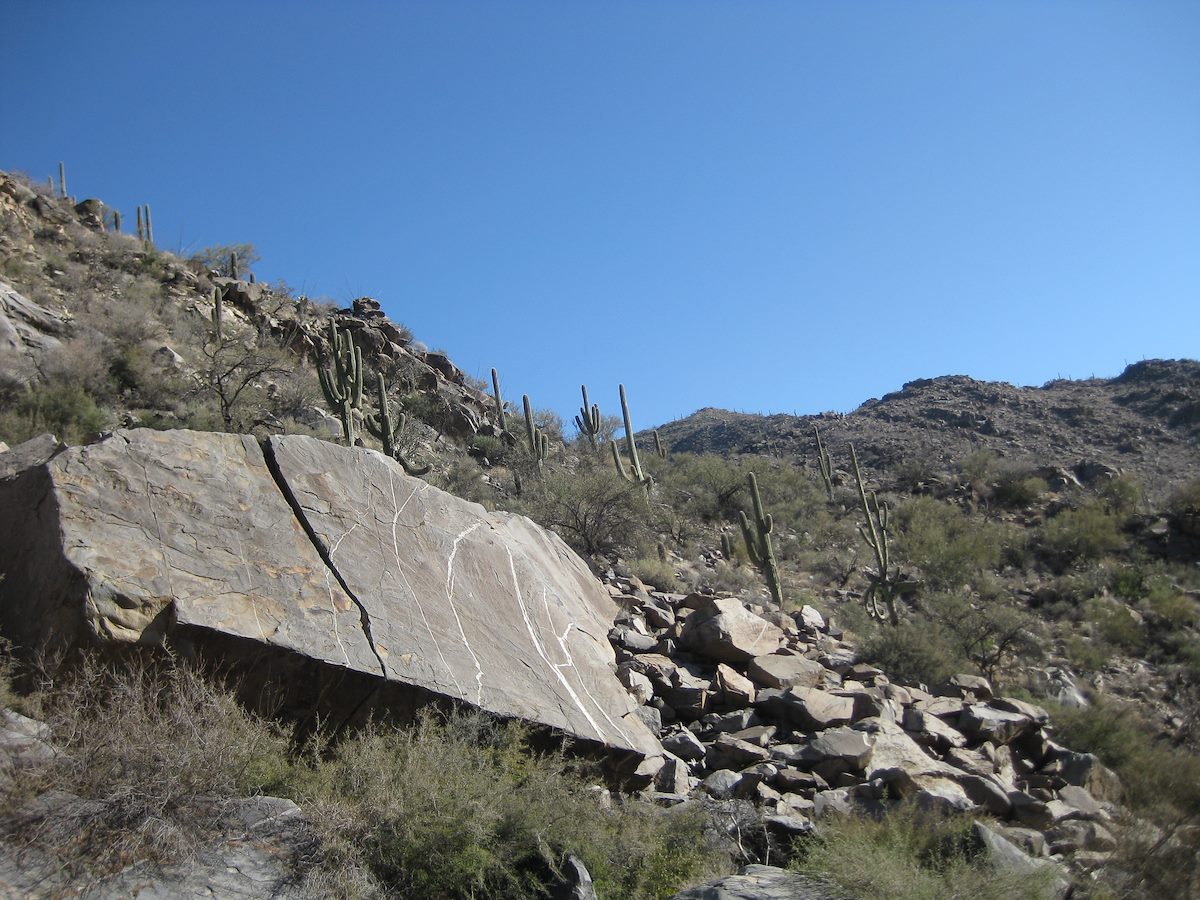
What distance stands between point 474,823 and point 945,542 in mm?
21168

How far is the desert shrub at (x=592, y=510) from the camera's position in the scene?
16766 mm

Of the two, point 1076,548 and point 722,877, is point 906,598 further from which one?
point 722,877

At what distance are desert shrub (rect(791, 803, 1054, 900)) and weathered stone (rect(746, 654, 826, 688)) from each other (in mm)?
2681

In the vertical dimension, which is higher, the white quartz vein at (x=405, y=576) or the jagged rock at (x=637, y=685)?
the white quartz vein at (x=405, y=576)

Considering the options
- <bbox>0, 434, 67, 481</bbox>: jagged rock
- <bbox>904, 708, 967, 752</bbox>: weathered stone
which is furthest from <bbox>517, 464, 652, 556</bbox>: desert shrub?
<bbox>0, 434, 67, 481</bbox>: jagged rock

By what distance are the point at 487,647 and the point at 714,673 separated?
3090mm

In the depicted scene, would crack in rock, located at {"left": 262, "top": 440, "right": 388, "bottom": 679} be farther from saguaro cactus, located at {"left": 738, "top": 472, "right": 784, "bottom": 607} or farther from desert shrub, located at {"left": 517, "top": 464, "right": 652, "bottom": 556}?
saguaro cactus, located at {"left": 738, "top": 472, "right": 784, "bottom": 607}

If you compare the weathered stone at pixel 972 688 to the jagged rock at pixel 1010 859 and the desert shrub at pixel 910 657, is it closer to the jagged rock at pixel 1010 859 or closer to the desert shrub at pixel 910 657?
the desert shrub at pixel 910 657

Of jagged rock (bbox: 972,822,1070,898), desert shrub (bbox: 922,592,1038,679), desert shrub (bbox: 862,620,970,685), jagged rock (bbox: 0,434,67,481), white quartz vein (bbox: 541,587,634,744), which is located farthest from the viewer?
desert shrub (bbox: 922,592,1038,679)

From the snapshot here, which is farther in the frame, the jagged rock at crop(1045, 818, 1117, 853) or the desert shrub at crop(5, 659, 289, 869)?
the jagged rock at crop(1045, 818, 1117, 853)

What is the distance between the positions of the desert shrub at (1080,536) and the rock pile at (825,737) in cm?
1558

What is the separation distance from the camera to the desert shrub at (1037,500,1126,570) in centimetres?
2366

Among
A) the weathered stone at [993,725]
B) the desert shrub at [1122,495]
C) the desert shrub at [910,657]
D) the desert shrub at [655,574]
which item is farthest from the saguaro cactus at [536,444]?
the desert shrub at [1122,495]

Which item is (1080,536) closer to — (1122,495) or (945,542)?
(1122,495)
